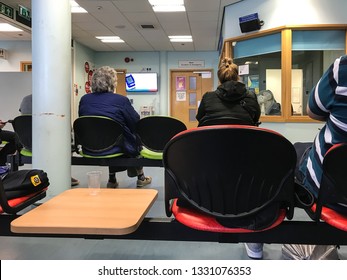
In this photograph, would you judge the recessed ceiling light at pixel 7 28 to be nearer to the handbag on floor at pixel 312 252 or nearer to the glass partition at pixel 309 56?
the glass partition at pixel 309 56

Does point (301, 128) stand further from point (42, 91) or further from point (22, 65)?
point (22, 65)

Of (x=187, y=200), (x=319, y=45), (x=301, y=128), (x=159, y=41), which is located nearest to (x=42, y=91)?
(x=187, y=200)

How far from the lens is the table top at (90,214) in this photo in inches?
34.8

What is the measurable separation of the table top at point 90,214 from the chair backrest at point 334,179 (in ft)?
2.00

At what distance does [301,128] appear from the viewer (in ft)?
13.8

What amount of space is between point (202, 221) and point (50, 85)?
1.75 meters

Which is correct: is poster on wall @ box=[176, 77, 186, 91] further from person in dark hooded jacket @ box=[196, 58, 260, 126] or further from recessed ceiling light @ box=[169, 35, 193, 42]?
person in dark hooded jacket @ box=[196, 58, 260, 126]

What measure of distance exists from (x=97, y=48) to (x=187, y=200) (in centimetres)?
823

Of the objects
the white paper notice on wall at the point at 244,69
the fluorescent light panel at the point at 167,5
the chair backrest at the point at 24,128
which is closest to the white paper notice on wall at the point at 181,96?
the fluorescent light panel at the point at 167,5

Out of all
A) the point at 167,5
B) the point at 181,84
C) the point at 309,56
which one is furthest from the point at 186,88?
the point at 309,56

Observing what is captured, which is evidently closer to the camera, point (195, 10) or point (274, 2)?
point (274, 2)

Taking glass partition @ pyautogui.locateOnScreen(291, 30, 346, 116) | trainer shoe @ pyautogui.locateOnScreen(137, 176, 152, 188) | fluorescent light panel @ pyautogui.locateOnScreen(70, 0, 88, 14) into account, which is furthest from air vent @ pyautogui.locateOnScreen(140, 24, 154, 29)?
trainer shoe @ pyautogui.locateOnScreen(137, 176, 152, 188)

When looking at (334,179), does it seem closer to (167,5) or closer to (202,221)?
(202,221)

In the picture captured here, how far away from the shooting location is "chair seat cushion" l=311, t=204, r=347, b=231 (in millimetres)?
982
